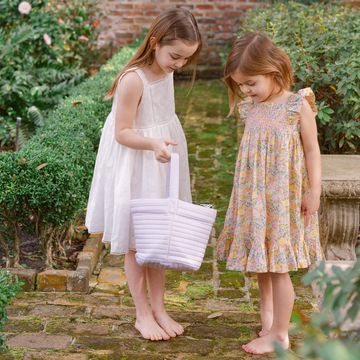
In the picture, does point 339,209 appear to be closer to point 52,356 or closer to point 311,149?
point 311,149

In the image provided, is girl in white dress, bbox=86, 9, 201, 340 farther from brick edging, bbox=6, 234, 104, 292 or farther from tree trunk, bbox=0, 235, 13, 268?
tree trunk, bbox=0, 235, 13, 268

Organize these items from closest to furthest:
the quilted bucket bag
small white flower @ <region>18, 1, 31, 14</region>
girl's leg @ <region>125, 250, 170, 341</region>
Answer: the quilted bucket bag, girl's leg @ <region>125, 250, 170, 341</region>, small white flower @ <region>18, 1, 31, 14</region>

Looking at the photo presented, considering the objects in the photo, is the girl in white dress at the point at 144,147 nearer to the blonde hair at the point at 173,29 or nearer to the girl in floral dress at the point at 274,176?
the blonde hair at the point at 173,29

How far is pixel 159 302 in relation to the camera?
7.89 ft

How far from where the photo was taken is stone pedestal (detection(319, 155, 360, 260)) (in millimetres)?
2719

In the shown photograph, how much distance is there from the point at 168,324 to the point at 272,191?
2.73ft

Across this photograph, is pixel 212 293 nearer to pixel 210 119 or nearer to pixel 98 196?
pixel 98 196

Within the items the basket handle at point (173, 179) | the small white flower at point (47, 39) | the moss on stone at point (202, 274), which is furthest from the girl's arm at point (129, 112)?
the small white flower at point (47, 39)

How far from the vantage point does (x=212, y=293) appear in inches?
109

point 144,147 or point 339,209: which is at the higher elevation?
point 144,147

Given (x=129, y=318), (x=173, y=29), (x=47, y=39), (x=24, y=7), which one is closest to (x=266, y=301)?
(x=129, y=318)

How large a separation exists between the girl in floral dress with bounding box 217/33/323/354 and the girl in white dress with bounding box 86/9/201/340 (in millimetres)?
295

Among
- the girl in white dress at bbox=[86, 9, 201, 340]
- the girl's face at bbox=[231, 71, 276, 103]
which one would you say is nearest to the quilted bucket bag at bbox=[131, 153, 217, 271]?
the girl in white dress at bbox=[86, 9, 201, 340]

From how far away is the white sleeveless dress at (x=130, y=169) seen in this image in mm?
2209
